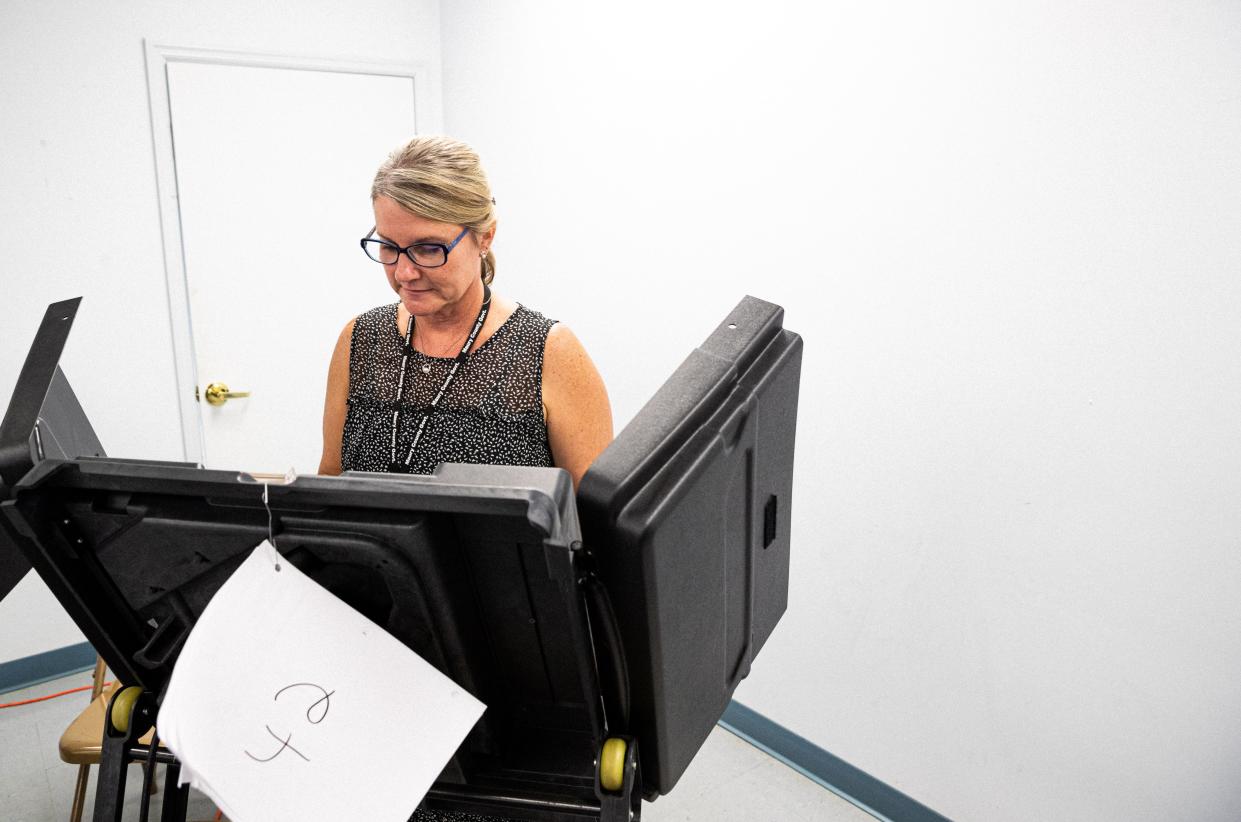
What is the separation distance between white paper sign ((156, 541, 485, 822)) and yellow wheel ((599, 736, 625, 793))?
0.43 feet

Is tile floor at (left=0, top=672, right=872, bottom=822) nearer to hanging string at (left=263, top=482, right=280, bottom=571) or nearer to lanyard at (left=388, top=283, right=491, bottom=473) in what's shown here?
lanyard at (left=388, top=283, right=491, bottom=473)

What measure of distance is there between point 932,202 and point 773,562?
1.25 meters

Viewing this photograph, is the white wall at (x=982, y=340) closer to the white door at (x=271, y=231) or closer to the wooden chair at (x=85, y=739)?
the white door at (x=271, y=231)

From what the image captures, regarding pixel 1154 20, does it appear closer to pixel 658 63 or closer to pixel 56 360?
pixel 658 63

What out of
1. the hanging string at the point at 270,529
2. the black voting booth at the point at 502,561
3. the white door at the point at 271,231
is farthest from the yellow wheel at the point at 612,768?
the white door at the point at 271,231

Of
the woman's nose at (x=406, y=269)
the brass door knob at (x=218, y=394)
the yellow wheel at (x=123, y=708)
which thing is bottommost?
the brass door knob at (x=218, y=394)

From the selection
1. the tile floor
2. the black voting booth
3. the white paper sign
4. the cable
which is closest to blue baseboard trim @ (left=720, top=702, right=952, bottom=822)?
the tile floor

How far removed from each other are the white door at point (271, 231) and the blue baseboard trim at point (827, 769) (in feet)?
5.71

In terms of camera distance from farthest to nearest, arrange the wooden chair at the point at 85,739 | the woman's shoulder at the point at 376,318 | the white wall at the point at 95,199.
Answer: the white wall at the point at 95,199 < the wooden chair at the point at 85,739 < the woman's shoulder at the point at 376,318

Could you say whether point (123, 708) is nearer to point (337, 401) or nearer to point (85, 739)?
point (337, 401)

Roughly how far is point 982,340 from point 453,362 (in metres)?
1.16

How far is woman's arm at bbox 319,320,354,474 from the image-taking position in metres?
1.46

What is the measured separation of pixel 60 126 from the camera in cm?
268

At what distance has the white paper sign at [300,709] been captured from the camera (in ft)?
2.08
